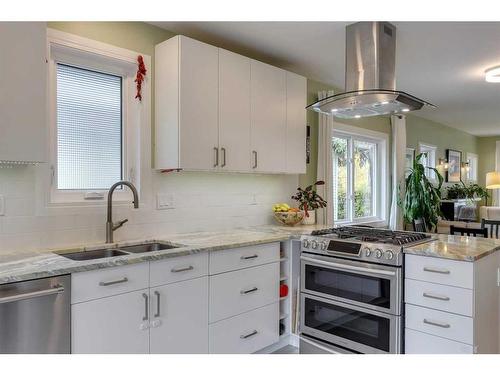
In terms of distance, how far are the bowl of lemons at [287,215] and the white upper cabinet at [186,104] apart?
0.98 m

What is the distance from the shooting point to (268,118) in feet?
10.5

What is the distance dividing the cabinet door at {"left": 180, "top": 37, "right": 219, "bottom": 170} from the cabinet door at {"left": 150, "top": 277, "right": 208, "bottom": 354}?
2.75ft

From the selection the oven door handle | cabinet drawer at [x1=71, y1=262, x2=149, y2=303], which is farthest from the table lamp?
cabinet drawer at [x1=71, y1=262, x2=149, y2=303]

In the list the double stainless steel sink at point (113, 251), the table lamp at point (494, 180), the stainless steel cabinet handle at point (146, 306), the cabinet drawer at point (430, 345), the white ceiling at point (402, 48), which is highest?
the white ceiling at point (402, 48)

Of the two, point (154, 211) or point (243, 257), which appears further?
point (154, 211)

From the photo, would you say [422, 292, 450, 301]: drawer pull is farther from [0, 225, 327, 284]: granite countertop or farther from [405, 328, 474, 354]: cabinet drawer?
[0, 225, 327, 284]: granite countertop

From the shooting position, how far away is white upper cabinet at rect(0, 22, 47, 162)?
6.13ft

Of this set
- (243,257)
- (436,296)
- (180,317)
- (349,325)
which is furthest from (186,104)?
(436,296)

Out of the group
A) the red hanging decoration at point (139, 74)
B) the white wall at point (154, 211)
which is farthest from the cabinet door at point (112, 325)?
the red hanging decoration at point (139, 74)

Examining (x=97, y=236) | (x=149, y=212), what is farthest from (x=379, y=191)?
(x=97, y=236)

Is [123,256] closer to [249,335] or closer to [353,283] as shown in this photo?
[249,335]

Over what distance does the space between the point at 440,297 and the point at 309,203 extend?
1607 millimetres

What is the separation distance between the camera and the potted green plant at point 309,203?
→ 3658 mm

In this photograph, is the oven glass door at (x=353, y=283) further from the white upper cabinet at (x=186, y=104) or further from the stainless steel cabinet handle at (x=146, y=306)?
the stainless steel cabinet handle at (x=146, y=306)
